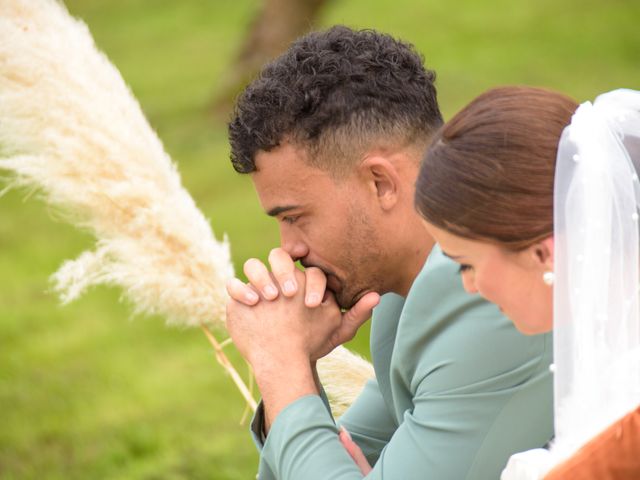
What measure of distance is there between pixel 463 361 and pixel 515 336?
0.46 feet

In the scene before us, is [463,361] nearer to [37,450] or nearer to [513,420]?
[513,420]

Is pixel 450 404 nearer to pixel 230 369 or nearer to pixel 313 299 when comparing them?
pixel 313 299

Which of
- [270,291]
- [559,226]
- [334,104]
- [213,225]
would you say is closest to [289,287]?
[270,291]

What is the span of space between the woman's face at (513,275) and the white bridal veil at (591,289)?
0.08m

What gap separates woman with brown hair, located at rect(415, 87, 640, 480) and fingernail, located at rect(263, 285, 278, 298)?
0.78 meters

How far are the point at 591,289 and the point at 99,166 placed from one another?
5.85ft

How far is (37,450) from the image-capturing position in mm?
7152

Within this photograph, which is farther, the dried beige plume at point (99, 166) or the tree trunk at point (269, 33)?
the tree trunk at point (269, 33)

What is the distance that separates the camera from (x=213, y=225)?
1178 centimetres

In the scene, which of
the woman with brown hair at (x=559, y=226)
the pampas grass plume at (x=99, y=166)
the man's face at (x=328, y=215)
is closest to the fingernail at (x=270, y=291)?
the man's face at (x=328, y=215)

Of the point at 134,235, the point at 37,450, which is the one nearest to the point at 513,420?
the point at 134,235

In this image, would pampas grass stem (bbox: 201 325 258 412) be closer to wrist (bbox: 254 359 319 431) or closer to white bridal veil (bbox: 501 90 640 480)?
wrist (bbox: 254 359 319 431)

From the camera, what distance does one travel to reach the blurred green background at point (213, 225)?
7.13m

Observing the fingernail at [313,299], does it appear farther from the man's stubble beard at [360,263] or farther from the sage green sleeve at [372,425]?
the sage green sleeve at [372,425]
